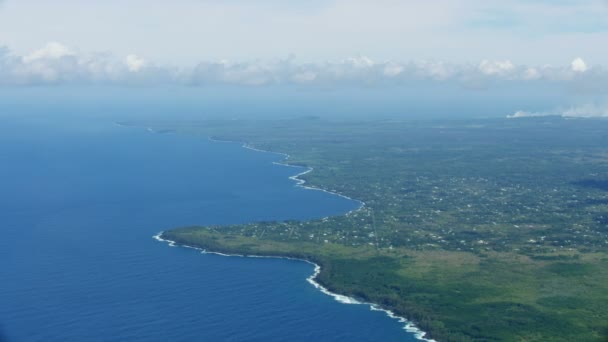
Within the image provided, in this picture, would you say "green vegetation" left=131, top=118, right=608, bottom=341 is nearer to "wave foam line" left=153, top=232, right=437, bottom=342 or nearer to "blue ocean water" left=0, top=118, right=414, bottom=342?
"wave foam line" left=153, top=232, right=437, bottom=342

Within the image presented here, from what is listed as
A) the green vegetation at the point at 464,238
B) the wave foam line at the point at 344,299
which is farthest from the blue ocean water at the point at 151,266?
the green vegetation at the point at 464,238

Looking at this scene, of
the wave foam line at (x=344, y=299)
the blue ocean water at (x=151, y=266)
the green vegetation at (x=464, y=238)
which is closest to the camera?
the wave foam line at (x=344, y=299)

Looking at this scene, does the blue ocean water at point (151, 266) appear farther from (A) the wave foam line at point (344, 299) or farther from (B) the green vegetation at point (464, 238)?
(B) the green vegetation at point (464, 238)

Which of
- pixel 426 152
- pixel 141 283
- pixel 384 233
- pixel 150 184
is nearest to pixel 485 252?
pixel 384 233

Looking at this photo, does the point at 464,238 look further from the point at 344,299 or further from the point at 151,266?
the point at 151,266

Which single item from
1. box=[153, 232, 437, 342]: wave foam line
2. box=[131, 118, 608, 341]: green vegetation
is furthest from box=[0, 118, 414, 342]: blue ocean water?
box=[131, 118, 608, 341]: green vegetation

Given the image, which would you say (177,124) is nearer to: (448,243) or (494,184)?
(494,184)
